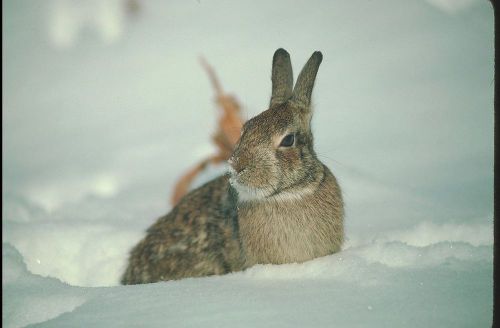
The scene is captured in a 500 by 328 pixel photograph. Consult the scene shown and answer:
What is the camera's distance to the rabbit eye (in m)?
2.95

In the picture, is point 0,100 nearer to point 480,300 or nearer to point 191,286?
point 191,286

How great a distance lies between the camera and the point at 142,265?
3.48m

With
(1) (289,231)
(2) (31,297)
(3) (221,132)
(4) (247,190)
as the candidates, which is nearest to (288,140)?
(4) (247,190)

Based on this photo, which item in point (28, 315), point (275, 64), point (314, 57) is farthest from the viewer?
point (275, 64)

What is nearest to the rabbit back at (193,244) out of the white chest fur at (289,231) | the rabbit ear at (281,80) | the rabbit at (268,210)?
the rabbit at (268,210)

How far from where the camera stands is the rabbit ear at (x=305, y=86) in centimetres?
308

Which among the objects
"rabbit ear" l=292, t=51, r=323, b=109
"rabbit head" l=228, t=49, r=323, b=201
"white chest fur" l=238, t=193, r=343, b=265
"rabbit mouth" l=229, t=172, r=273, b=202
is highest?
"rabbit ear" l=292, t=51, r=323, b=109

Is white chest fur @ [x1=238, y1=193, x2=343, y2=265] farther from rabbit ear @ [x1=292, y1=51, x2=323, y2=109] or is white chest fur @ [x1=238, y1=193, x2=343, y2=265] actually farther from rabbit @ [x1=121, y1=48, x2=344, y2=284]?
rabbit ear @ [x1=292, y1=51, x2=323, y2=109]

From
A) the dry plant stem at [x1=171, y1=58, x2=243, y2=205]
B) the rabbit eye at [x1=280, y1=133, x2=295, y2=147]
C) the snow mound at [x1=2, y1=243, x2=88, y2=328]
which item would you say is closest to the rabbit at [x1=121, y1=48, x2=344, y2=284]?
the rabbit eye at [x1=280, y1=133, x2=295, y2=147]

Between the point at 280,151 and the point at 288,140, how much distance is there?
92 mm

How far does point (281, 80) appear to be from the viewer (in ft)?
10.9

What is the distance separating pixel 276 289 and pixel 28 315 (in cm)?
117

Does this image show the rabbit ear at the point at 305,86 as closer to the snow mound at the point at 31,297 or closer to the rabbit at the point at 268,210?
the rabbit at the point at 268,210

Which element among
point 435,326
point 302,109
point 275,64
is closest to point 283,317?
point 435,326
